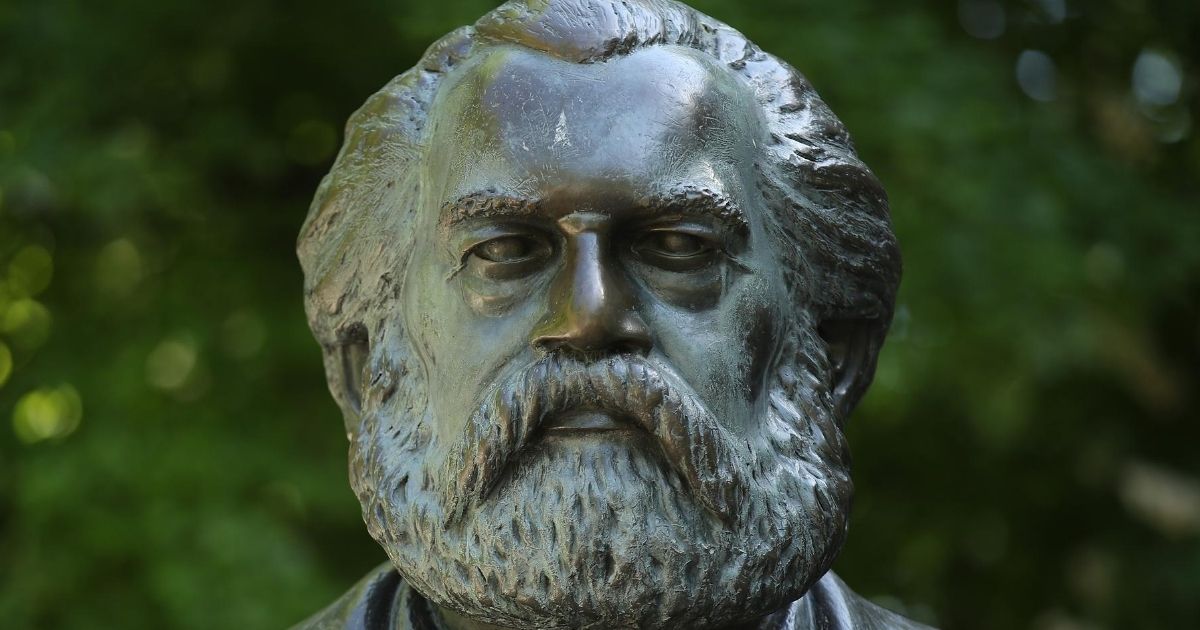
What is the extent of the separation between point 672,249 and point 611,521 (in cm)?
45

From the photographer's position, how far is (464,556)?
8.38 feet

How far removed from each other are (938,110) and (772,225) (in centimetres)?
200

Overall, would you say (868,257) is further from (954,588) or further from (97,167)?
(954,588)

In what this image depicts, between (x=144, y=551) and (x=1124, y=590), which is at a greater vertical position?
(x=144, y=551)

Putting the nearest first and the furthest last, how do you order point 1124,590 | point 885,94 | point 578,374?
point 578,374
point 885,94
point 1124,590

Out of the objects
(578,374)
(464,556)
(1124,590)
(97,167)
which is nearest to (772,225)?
(578,374)

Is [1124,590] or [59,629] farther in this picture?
[1124,590]

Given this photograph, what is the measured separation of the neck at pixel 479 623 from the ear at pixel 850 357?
38 centimetres

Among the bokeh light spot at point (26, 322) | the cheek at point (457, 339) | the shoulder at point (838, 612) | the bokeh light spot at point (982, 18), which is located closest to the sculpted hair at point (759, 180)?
the cheek at point (457, 339)

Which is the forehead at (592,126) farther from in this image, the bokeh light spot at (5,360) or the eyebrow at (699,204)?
the bokeh light spot at (5,360)

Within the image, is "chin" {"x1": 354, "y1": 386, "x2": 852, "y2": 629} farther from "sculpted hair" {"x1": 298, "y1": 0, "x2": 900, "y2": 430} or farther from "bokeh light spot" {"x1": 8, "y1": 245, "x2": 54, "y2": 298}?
"bokeh light spot" {"x1": 8, "y1": 245, "x2": 54, "y2": 298}

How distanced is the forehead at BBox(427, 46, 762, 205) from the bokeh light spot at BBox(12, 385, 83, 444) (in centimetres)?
261

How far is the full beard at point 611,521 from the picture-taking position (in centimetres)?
246

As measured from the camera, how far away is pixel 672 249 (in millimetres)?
2613
